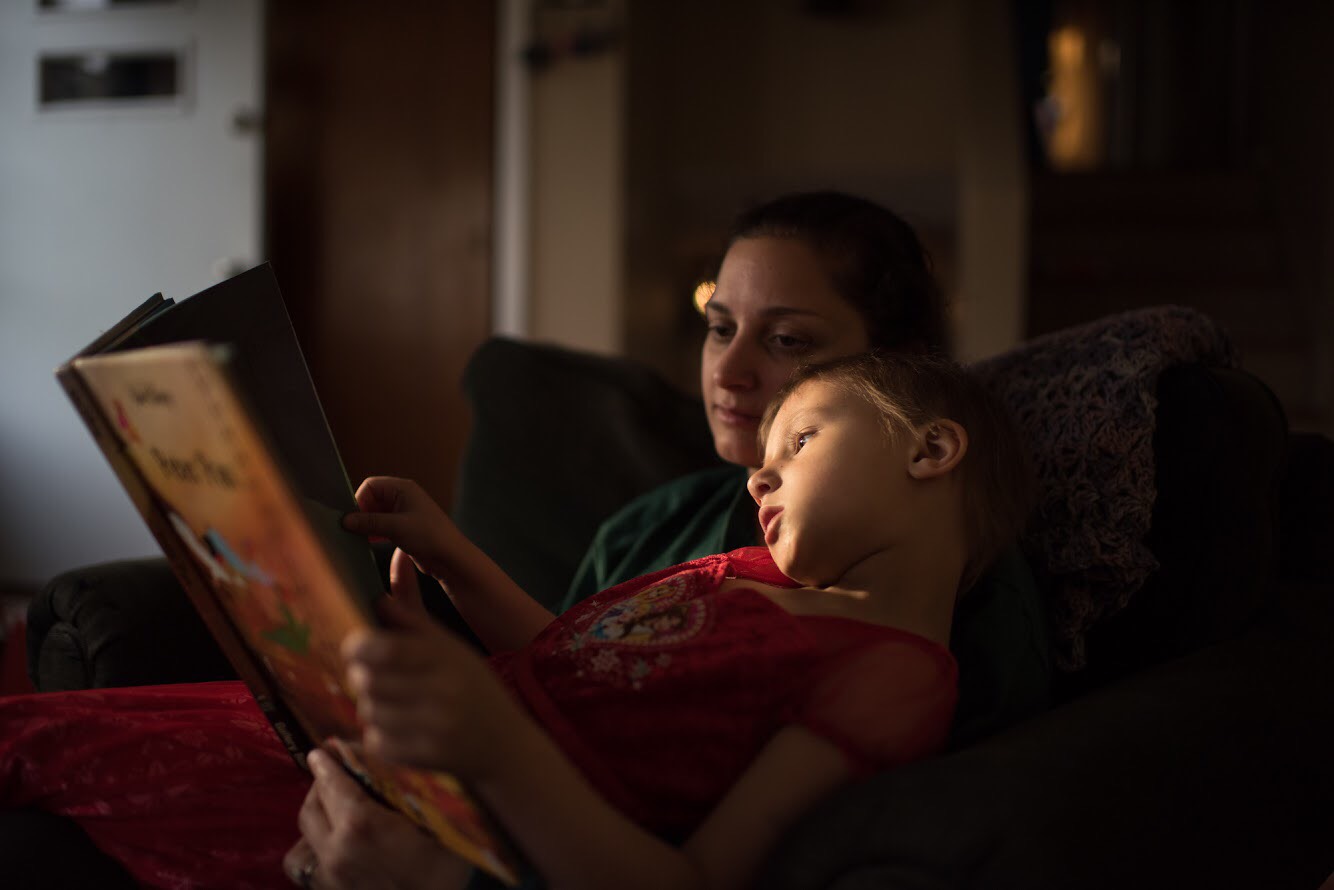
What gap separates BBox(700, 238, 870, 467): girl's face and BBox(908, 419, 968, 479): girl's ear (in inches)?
12.9

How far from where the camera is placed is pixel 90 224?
3.89 metres

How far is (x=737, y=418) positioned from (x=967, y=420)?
349mm

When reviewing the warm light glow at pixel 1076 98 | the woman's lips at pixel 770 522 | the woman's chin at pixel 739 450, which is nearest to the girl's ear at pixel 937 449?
the woman's lips at pixel 770 522

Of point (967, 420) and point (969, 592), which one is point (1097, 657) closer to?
point (969, 592)

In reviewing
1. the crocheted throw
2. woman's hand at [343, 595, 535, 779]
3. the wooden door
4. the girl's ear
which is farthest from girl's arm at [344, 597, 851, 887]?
the wooden door

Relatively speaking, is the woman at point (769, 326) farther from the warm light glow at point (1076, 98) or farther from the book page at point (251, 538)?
the warm light glow at point (1076, 98)

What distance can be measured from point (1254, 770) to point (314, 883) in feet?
2.39

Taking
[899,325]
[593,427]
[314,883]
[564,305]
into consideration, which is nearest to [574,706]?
[314,883]

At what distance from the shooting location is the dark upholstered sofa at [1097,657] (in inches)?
28.3

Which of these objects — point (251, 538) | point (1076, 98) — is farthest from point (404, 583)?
point (1076, 98)

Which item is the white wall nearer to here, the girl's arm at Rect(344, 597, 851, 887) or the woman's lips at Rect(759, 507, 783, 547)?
the woman's lips at Rect(759, 507, 783, 547)

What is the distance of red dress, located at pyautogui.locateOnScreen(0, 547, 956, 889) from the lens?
2.68 feet

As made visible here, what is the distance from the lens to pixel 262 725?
3.35ft

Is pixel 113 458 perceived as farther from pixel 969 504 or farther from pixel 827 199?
pixel 827 199
